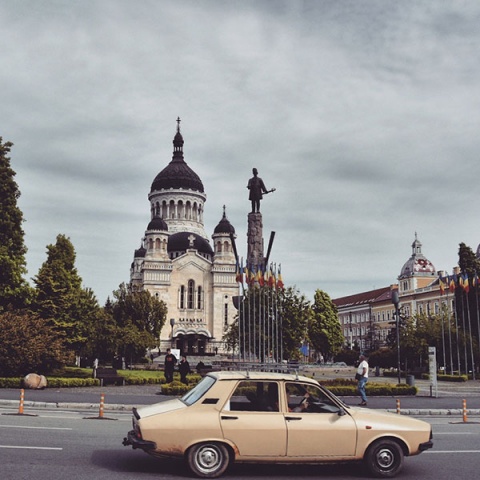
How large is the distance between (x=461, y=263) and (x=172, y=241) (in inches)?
1969

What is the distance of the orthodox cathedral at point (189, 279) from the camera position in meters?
86.8

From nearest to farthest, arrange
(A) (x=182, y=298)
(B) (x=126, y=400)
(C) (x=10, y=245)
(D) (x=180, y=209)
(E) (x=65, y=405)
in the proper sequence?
(E) (x=65, y=405) → (B) (x=126, y=400) → (C) (x=10, y=245) → (A) (x=182, y=298) → (D) (x=180, y=209)

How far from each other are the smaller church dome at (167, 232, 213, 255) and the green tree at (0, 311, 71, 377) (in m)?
62.6

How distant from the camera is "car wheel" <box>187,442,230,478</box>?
8.10m

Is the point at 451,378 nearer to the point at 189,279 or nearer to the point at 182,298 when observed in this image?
the point at 182,298

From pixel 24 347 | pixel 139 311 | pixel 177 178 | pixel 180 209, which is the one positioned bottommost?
pixel 24 347

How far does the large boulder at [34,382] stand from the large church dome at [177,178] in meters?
75.3

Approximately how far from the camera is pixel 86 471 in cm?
830

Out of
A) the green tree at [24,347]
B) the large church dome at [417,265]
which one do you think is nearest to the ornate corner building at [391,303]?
the large church dome at [417,265]

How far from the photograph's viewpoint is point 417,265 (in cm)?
10575

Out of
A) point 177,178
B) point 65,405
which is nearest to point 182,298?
point 177,178

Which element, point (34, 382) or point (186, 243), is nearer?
point (34, 382)

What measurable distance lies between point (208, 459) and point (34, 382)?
19.7 metres

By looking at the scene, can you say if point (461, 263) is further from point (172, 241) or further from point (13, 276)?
point (172, 241)
